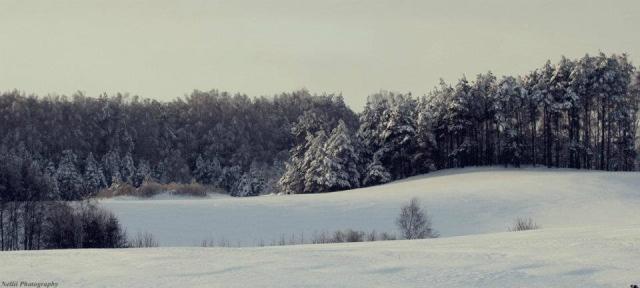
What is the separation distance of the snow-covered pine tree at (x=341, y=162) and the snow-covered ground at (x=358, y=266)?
45767mm

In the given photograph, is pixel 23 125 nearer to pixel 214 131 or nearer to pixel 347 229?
pixel 214 131

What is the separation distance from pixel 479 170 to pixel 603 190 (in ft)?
59.2

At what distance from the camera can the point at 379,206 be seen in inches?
2112

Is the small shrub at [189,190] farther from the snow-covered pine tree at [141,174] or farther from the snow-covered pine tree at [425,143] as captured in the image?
the snow-covered pine tree at [141,174]

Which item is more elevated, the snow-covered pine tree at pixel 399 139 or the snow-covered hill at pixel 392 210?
the snow-covered pine tree at pixel 399 139

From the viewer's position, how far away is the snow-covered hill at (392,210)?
47.1 metres

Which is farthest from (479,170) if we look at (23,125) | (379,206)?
(23,125)

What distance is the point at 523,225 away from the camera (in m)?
44.5

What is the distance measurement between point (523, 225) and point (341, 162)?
3158 cm

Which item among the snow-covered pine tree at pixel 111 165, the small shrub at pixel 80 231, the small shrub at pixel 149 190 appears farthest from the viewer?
the snow-covered pine tree at pixel 111 165

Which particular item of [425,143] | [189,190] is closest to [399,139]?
[425,143]

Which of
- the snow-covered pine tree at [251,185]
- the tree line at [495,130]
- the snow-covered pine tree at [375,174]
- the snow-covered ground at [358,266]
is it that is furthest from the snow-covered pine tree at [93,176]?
the snow-covered ground at [358,266]

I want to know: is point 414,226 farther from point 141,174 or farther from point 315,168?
point 141,174

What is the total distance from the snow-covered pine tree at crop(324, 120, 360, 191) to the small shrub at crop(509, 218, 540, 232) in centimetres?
2657
